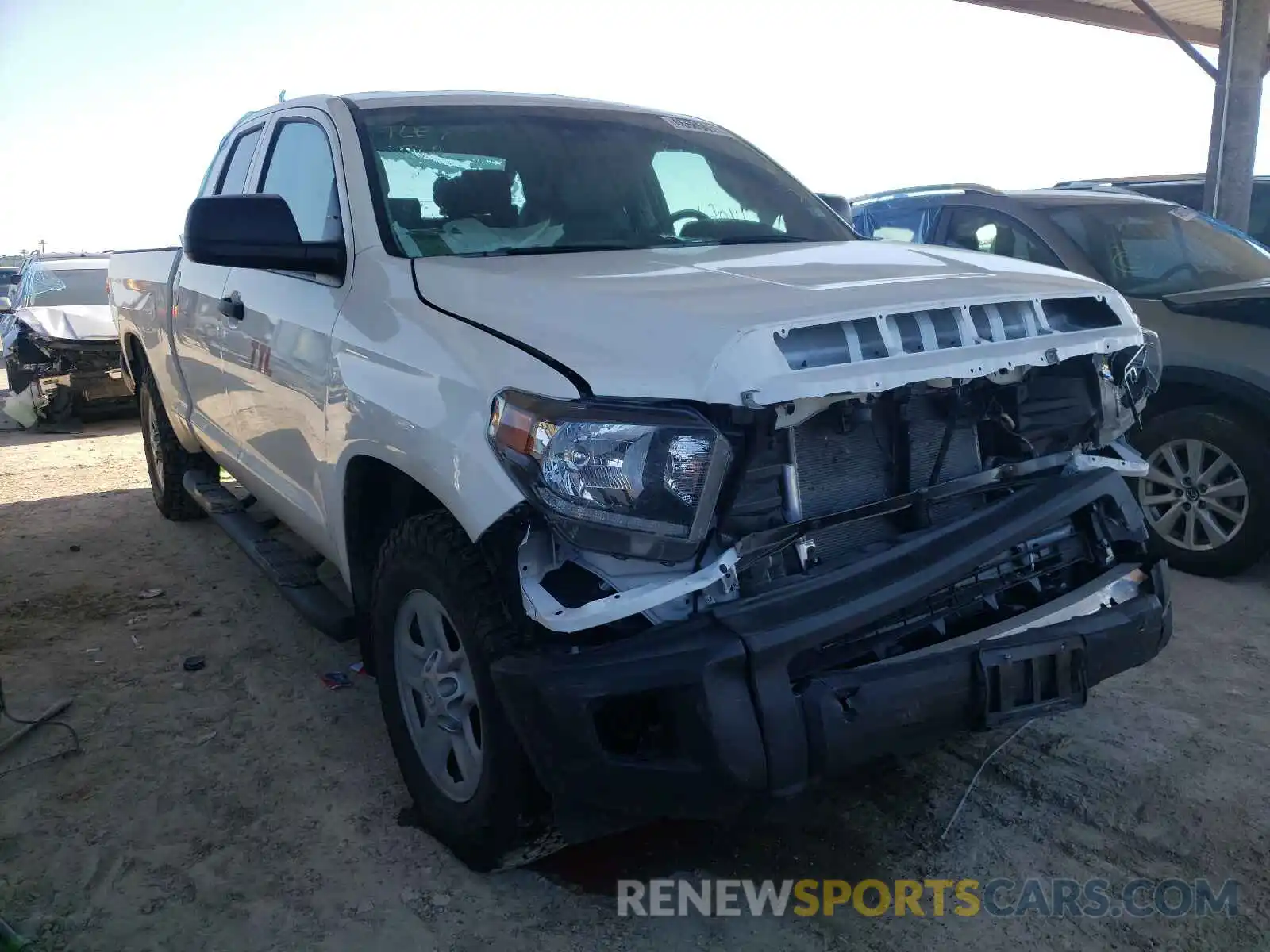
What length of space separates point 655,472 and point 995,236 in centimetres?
420

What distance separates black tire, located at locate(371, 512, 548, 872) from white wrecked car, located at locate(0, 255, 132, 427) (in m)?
9.17

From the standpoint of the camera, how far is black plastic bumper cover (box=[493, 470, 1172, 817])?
192 cm

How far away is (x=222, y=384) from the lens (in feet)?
13.6

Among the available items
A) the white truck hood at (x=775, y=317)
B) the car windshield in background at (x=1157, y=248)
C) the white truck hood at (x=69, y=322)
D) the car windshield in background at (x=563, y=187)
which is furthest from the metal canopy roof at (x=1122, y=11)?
the white truck hood at (x=69, y=322)

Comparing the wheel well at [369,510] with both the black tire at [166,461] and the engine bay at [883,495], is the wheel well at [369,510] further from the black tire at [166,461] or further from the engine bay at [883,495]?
the black tire at [166,461]

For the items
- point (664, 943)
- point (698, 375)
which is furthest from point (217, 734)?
point (698, 375)

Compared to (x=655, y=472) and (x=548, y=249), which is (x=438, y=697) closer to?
(x=655, y=472)

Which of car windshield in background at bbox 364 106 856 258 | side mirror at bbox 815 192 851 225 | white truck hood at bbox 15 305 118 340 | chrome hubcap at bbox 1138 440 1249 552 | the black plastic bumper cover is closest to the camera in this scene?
the black plastic bumper cover

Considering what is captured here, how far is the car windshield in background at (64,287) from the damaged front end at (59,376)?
545mm

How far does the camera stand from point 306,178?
138 inches

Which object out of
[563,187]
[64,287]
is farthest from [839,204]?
[64,287]

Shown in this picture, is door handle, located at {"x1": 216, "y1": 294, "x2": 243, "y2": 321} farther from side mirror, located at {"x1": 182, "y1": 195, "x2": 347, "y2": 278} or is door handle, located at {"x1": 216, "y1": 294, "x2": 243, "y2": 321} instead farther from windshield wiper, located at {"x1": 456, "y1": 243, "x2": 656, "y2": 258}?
windshield wiper, located at {"x1": 456, "y1": 243, "x2": 656, "y2": 258}

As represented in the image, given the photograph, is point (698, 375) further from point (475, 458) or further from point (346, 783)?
point (346, 783)

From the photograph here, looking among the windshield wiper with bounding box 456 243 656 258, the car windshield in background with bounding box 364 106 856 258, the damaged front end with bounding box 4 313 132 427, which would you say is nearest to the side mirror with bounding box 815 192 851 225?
the car windshield in background with bounding box 364 106 856 258
